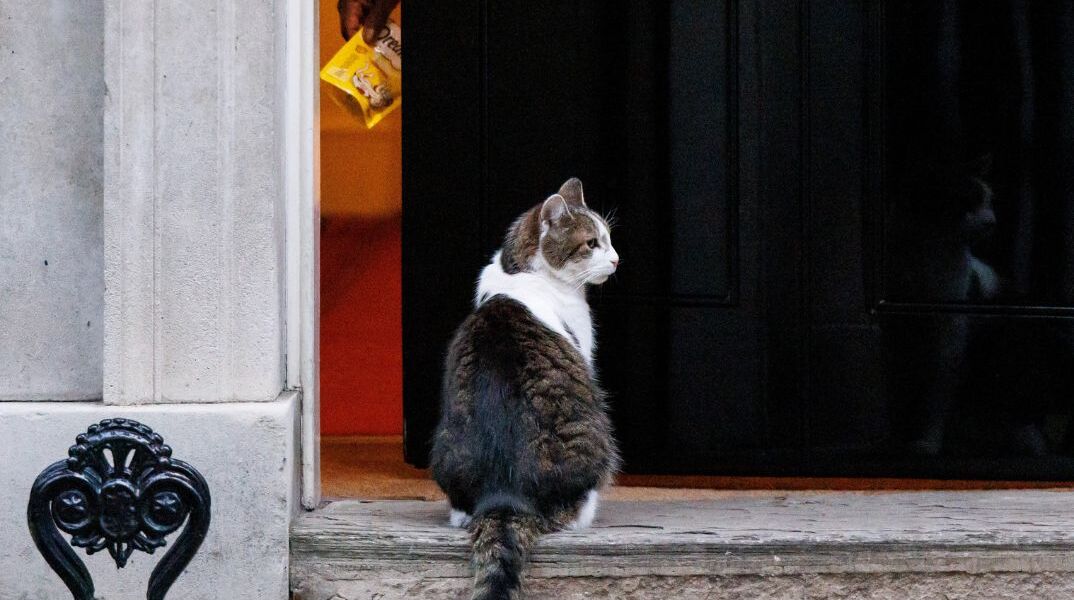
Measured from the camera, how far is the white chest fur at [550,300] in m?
2.41

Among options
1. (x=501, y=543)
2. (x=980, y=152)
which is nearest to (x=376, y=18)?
(x=980, y=152)

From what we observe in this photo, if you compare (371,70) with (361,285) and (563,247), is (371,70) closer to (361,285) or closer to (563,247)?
(361,285)

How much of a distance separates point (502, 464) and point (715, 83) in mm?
1379

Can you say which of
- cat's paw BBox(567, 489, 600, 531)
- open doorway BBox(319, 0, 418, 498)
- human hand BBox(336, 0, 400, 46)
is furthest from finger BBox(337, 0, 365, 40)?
cat's paw BBox(567, 489, 600, 531)

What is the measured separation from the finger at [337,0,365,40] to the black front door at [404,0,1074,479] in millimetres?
954

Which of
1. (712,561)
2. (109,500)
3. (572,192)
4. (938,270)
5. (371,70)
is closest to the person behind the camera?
(109,500)

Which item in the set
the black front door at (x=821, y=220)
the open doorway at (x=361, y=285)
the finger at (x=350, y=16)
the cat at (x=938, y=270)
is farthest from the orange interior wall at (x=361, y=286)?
the cat at (x=938, y=270)

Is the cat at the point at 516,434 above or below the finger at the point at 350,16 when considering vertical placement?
below

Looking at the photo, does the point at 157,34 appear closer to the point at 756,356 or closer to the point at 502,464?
the point at 502,464

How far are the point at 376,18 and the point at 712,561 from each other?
2.35m

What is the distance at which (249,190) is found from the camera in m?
2.26

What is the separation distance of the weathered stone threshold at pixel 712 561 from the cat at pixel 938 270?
68 cm

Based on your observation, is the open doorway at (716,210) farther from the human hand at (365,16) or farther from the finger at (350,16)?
the finger at (350,16)

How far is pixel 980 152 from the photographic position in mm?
2988
